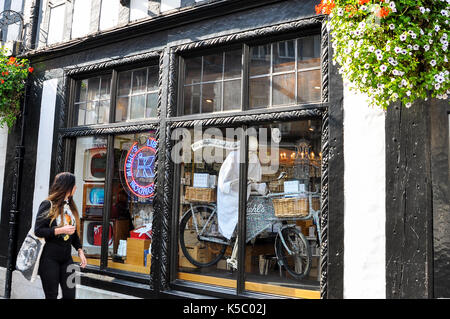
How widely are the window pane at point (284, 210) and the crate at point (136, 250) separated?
1980 millimetres

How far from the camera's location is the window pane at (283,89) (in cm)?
544

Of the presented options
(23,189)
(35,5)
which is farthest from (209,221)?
(35,5)

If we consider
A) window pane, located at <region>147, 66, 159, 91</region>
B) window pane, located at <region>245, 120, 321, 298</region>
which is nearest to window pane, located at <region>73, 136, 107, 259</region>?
window pane, located at <region>147, 66, 159, 91</region>

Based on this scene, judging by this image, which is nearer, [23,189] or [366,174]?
[366,174]

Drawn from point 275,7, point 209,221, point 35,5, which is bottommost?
point 209,221

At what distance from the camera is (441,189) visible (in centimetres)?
418

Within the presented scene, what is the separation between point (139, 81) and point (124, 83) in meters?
0.36

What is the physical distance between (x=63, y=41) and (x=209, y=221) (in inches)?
184

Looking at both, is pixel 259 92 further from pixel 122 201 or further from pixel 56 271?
pixel 56 271

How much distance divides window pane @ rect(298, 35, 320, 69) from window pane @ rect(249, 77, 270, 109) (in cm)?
54

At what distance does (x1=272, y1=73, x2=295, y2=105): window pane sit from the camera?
5.44 m

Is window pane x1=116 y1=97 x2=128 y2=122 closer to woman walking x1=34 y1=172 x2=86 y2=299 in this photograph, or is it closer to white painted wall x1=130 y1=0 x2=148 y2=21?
white painted wall x1=130 y1=0 x2=148 y2=21
